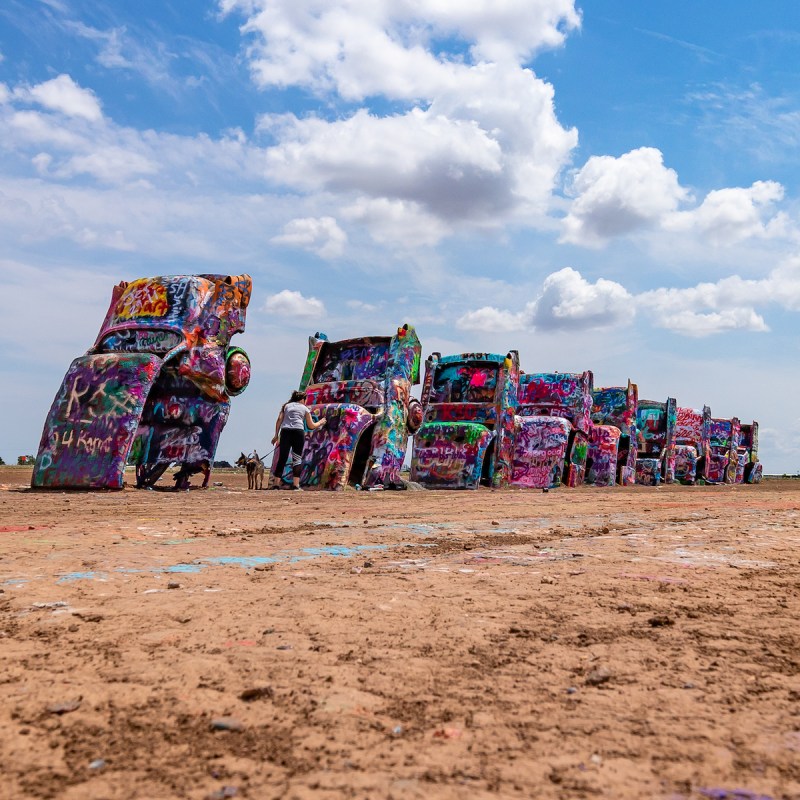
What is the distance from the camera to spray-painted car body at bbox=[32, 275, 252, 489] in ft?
31.5

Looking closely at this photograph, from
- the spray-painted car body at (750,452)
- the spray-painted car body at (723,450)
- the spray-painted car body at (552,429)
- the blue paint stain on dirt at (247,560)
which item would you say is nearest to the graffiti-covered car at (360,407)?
the spray-painted car body at (552,429)

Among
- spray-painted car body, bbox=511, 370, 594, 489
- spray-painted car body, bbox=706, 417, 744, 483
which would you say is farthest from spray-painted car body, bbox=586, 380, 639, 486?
spray-painted car body, bbox=706, 417, 744, 483

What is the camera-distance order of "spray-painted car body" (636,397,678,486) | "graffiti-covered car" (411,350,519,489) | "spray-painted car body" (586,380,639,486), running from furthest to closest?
"spray-painted car body" (636,397,678,486)
"spray-painted car body" (586,380,639,486)
"graffiti-covered car" (411,350,519,489)

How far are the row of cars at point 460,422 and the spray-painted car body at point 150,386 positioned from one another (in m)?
2.12

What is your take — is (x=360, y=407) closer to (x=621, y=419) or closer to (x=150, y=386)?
(x=150, y=386)

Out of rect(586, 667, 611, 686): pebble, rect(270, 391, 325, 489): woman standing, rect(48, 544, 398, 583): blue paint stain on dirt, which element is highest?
rect(270, 391, 325, 489): woman standing

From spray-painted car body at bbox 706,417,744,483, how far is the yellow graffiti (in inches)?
1031

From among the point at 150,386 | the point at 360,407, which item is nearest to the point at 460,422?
the point at 360,407

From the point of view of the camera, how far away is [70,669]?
2018 millimetres

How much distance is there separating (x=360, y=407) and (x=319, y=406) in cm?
70

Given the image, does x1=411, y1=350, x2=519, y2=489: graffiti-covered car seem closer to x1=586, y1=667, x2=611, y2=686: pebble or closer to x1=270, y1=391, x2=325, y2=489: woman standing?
x1=270, y1=391, x2=325, y2=489: woman standing

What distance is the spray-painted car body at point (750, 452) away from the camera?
3396cm

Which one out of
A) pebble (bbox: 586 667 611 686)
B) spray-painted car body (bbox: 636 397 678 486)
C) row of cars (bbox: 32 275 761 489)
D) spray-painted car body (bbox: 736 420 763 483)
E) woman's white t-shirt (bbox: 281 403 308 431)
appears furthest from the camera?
spray-painted car body (bbox: 736 420 763 483)

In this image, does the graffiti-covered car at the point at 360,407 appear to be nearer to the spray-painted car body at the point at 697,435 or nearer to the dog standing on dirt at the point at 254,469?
the dog standing on dirt at the point at 254,469
